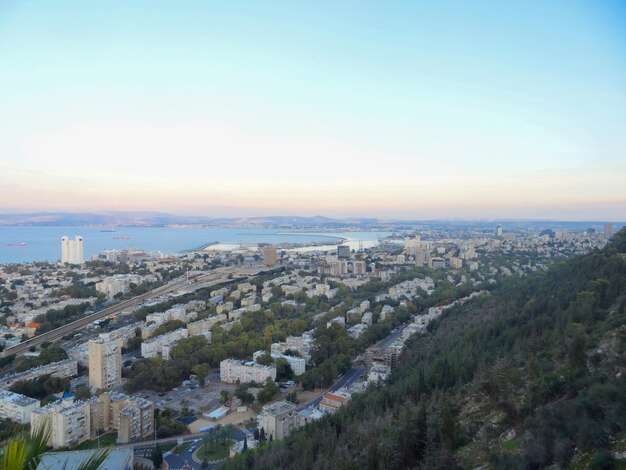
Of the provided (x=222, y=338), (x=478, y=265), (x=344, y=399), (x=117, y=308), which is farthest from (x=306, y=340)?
(x=478, y=265)

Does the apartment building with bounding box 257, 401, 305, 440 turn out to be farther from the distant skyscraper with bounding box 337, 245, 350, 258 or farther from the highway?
the distant skyscraper with bounding box 337, 245, 350, 258

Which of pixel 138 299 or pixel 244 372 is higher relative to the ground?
pixel 244 372

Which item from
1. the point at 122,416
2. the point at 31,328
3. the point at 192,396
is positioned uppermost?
the point at 122,416

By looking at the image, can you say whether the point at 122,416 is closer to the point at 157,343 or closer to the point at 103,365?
the point at 103,365

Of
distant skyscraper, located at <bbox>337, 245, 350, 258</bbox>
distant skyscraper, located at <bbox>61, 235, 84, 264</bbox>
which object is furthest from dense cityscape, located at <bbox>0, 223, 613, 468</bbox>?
distant skyscraper, located at <bbox>61, 235, 84, 264</bbox>

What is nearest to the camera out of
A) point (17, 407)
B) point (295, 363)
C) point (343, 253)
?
point (17, 407)

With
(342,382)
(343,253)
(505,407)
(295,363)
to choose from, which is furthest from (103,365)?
(343,253)

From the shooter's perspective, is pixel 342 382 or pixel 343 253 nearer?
pixel 342 382
